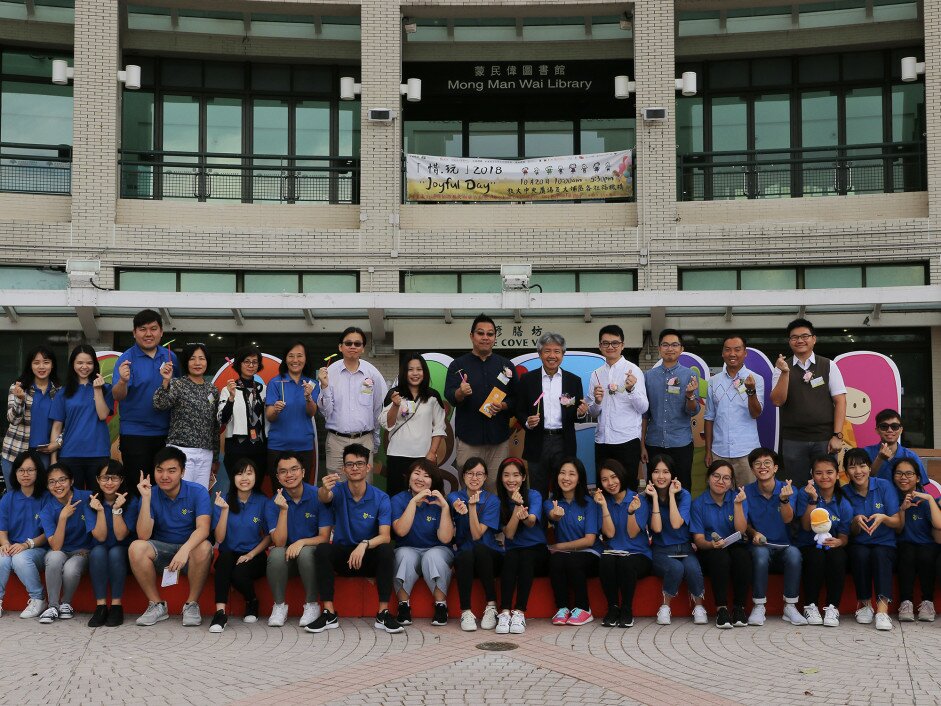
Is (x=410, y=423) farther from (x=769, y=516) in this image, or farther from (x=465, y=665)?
(x=769, y=516)

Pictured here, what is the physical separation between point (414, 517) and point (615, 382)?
2.33 m

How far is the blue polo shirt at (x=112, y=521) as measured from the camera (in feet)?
25.9

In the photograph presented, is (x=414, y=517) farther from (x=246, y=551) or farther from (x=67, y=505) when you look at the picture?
(x=67, y=505)

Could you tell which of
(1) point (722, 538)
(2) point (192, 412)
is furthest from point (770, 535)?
(2) point (192, 412)

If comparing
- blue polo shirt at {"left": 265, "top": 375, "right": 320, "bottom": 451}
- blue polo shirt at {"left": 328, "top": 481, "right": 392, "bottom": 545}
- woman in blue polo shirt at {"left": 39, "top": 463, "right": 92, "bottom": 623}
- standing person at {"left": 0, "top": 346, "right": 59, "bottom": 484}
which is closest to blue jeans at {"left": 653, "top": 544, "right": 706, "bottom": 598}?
blue polo shirt at {"left": 328, "top": 481, "right": 392, "bottom": 545}

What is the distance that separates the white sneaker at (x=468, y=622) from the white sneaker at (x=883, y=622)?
313cm

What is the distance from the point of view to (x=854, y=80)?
17.3 metres

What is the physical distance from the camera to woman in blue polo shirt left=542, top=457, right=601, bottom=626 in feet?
25.5

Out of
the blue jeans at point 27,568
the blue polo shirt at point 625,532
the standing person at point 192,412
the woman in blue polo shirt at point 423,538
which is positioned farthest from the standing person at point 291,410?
the blue polo shirt at point 625,532

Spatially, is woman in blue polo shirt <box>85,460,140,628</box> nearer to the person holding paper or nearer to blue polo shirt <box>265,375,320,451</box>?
blue polo shirt <box>265,375,320,451</box>

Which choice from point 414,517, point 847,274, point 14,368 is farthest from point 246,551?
point 847,274

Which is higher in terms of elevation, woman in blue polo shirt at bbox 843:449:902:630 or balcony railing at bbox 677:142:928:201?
balcony railing at bbox 677:142:928:201

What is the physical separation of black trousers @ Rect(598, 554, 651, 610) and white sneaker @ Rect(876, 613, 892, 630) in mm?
1836

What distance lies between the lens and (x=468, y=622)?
24.5ft
